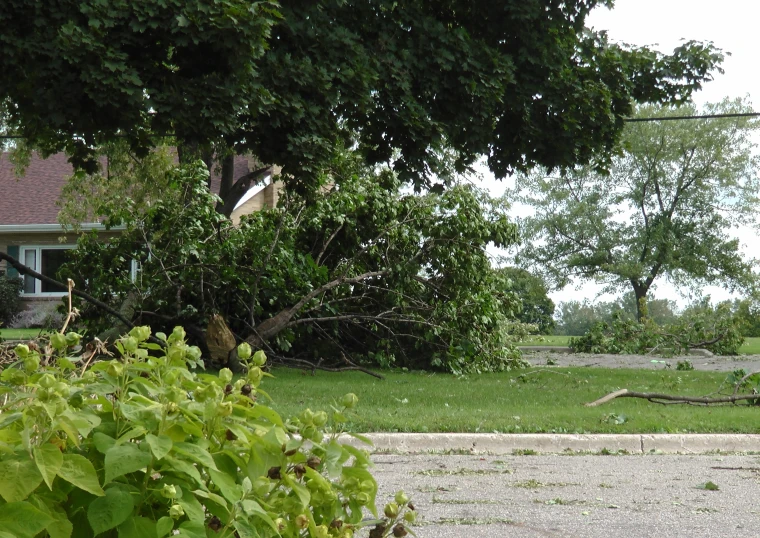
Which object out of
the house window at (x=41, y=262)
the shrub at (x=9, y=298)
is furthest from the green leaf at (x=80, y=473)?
the house window at (x=41, y=262)

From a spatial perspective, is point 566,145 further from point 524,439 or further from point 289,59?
point 524,439

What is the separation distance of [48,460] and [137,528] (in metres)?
0.24

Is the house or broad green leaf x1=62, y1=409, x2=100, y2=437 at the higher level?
the house

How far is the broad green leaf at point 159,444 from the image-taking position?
176 cm

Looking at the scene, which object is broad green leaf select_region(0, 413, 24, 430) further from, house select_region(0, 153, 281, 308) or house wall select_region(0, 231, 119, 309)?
house wall select_region(0, 231, 119, 309)

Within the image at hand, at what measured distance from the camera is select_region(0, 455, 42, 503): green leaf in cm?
170

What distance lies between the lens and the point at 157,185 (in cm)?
2461

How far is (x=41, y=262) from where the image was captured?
30.1 m

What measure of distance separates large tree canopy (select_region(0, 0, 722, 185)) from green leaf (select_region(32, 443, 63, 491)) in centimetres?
911

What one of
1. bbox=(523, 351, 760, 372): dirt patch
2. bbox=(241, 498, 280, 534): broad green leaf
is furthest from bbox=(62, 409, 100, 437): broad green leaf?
bbox=(523, 351, 760, 372): dirt patch

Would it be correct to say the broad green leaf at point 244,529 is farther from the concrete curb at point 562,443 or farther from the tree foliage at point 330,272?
the tree foliage at point 330,272

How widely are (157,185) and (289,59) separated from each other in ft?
45.8

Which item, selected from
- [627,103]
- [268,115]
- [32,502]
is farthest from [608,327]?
[32,502]

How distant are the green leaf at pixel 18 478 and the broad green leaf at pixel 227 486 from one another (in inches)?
14.3
